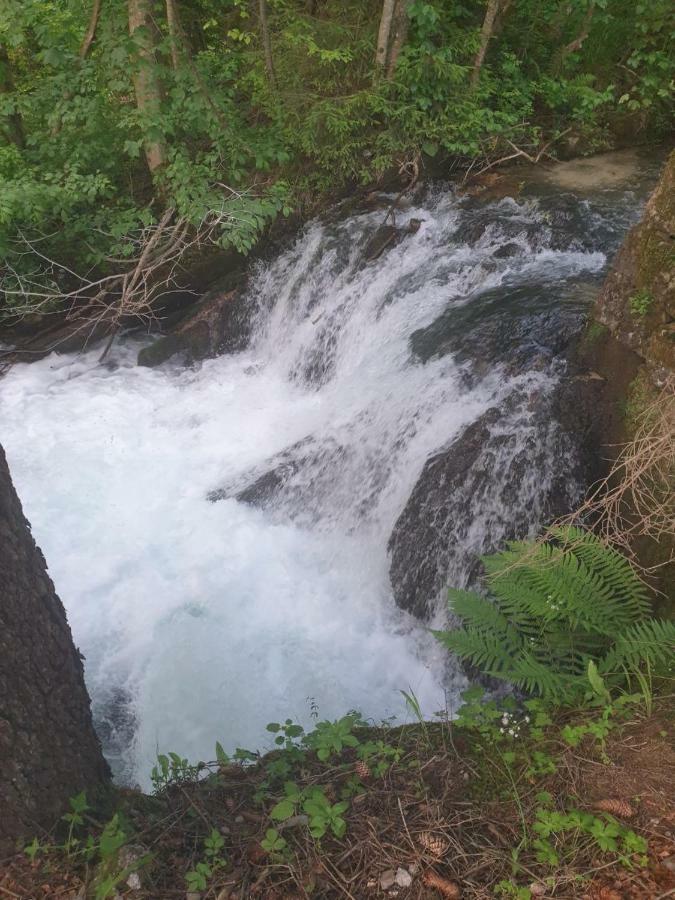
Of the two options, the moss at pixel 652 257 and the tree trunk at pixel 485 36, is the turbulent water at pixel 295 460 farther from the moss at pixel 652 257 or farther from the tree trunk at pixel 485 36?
the tree trunk at pixel 485 36

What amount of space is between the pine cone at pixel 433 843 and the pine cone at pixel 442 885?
0.07 m

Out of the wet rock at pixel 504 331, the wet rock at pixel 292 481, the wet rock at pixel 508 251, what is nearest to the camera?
the wet rock at pixel 504 331

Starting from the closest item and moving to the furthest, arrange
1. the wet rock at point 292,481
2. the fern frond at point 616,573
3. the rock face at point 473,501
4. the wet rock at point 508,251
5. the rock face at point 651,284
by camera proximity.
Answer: the fern frond at point 616,573 < the rock face at point 651,284 < the rock face at point 473,501 < the wet rock at point 292,481 < the wet rock at point 508,251

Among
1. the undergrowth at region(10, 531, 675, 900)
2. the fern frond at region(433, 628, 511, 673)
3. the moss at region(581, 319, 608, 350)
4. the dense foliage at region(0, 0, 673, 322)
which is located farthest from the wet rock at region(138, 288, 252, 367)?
the undergrowth at region(10, 531, 675, 900)

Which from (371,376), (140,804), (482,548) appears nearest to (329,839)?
(140,804)

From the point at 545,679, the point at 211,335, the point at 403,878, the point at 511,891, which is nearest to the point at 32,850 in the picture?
the point at 403,878

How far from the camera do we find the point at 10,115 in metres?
8.27

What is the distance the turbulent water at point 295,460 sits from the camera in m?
4.48

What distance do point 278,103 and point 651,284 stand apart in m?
5.62

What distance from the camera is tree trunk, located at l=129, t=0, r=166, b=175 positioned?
22.6 feet

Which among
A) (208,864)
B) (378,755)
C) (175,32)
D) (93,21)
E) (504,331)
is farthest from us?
(175,32)

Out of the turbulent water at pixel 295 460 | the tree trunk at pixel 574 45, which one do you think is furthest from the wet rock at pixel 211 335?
the tree trunk at pixel 574 45

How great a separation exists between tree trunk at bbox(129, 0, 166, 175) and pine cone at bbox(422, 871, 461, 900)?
7.26 metres

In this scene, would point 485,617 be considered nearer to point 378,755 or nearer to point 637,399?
point 378,755
